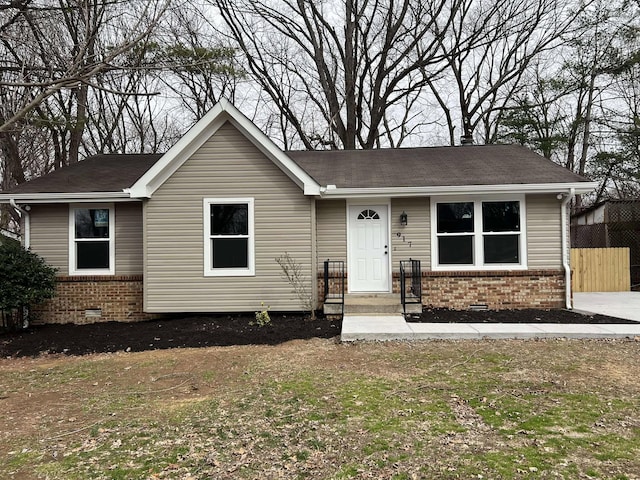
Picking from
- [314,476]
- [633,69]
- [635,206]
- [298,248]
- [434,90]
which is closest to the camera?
[314,476]

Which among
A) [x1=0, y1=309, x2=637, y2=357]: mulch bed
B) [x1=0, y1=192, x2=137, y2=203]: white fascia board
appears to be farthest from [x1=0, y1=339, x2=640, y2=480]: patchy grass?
[x1=0, y1=192, x2=137, y2=203]: white fascia board

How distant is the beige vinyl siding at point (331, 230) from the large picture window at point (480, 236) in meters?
2.06

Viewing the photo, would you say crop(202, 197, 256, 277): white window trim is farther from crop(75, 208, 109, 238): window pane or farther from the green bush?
the green bush

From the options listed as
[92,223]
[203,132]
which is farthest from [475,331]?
[92,223]

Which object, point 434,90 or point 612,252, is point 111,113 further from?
point 612,252

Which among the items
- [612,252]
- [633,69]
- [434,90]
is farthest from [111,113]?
[633,69]

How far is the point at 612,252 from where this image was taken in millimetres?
13719

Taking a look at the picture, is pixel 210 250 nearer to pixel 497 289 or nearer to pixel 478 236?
pixel 478 236

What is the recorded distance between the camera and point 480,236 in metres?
9.60

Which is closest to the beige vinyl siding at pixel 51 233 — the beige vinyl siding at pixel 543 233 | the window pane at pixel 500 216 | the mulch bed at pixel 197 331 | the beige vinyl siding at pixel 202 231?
the mulch bed at pixel 197 331

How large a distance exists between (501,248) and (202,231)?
21.8ft

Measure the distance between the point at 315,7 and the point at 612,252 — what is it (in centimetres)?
1756

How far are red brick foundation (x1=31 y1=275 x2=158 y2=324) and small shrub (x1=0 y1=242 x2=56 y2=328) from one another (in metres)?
0.66

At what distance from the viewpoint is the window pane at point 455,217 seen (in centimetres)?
967
